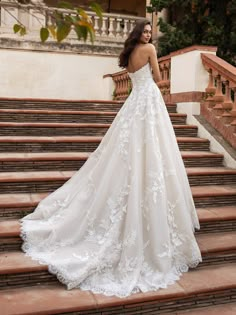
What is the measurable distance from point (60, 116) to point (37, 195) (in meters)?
1.77

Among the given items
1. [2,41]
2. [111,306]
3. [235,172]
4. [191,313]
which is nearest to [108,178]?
[111,306]

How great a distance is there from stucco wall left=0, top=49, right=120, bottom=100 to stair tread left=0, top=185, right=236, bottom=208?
463cm

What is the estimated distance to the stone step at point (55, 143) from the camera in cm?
442

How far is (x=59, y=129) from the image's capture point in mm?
4891

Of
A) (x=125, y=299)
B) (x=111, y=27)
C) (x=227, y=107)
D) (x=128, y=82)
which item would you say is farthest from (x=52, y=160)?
(x=111, y=27)

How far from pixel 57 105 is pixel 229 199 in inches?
114

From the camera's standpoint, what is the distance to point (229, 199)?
396 centimetres

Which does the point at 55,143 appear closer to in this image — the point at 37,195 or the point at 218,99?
the point at 37,195

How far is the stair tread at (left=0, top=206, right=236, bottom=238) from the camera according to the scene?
3.04 metres

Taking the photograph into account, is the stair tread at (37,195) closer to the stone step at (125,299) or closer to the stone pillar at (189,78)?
the stone step at (125,299)

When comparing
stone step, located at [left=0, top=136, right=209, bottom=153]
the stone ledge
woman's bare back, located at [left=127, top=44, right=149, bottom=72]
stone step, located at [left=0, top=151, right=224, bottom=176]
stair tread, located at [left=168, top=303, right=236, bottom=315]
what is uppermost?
the stone ledge

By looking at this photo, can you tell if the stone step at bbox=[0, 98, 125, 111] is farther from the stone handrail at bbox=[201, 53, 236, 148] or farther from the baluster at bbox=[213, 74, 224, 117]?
the baluster at bbox=[213, 74, 224, 117]

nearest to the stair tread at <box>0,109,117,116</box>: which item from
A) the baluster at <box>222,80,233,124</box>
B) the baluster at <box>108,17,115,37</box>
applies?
the baluster at <box>222,80,233,124</box>

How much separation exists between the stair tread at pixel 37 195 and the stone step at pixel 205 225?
16 centimetres
